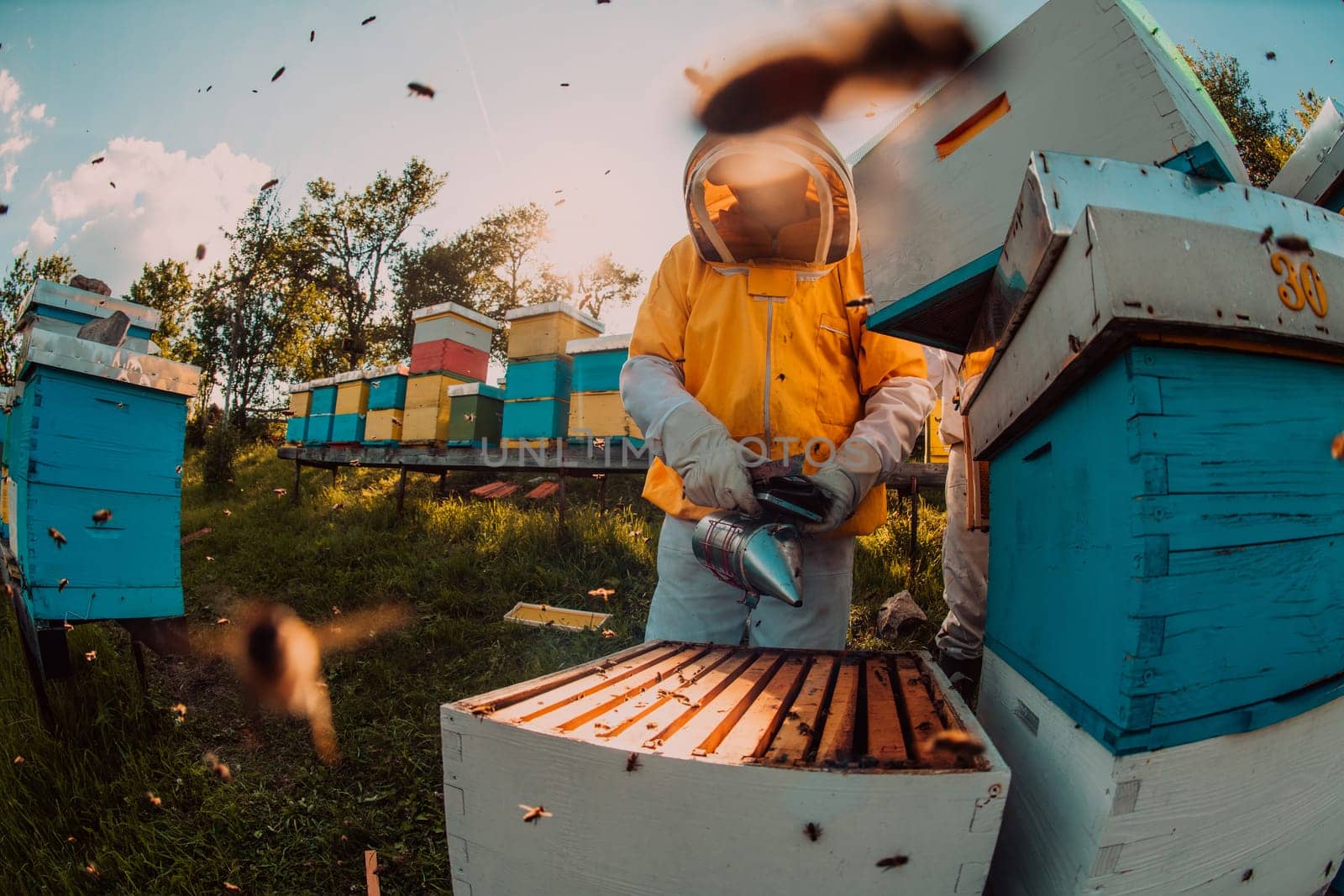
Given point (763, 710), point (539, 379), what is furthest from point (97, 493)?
point (539, 379)

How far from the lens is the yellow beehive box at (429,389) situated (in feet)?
21.6

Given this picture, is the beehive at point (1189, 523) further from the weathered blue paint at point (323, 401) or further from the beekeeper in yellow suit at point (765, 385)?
the weathered blue paint at point (323, 401)

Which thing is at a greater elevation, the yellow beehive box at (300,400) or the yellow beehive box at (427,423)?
the yellow beehive box at (300,400)

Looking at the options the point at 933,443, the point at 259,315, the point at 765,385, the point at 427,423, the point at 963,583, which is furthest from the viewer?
the point at 259,315

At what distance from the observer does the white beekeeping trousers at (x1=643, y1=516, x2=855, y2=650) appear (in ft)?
6.39

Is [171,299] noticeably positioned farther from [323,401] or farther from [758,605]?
[758,605]

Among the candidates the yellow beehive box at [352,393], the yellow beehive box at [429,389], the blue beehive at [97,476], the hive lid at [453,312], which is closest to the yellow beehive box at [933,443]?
the blue beehive at [97,476]

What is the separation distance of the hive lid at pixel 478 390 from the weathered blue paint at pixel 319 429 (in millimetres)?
3219

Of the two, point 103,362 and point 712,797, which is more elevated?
point 103,362

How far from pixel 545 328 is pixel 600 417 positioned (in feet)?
3.87

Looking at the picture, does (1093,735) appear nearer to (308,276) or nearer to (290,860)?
(290,860)

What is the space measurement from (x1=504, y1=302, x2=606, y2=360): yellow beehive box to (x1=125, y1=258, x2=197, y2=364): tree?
1835 centimetres

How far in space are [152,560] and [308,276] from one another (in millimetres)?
21882

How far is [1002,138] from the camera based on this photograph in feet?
3.31
